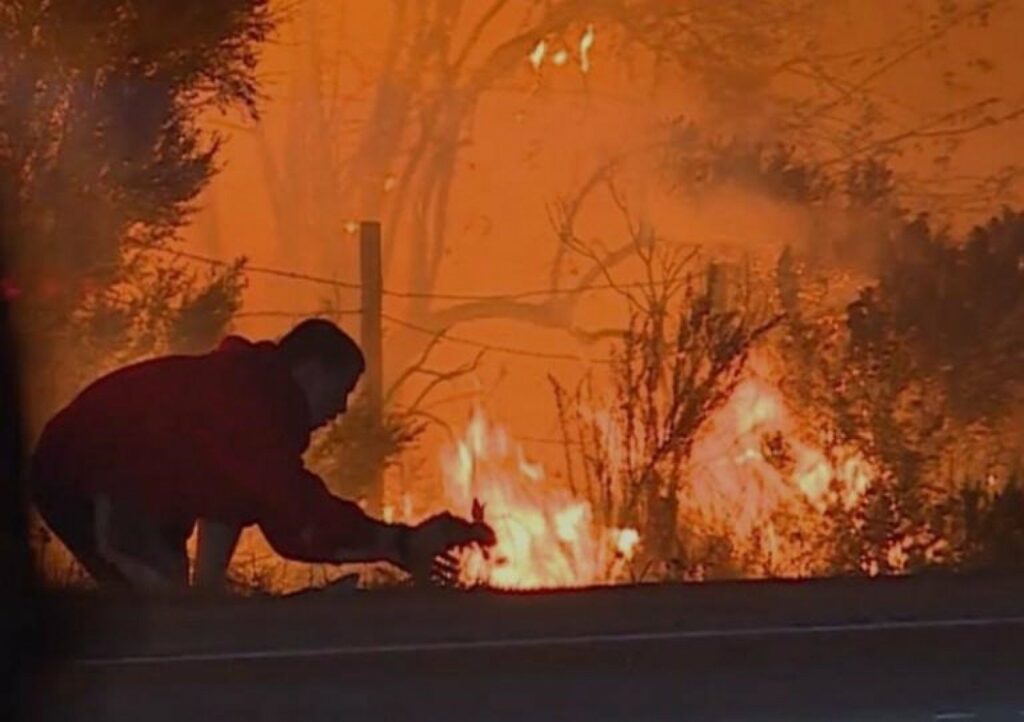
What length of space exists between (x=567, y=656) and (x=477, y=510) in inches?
35.8

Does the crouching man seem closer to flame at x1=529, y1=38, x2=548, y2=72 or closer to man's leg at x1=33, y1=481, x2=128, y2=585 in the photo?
man's leg at x1=33, y1=481, x2=128, y2=585

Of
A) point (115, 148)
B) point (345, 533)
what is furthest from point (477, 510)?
point (115, 148)

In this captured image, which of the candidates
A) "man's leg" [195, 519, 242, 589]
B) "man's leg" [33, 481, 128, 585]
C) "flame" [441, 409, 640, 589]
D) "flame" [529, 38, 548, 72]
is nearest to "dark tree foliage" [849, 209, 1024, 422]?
"flame" [441, 409, 640, 589]

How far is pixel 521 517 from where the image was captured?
249 inches

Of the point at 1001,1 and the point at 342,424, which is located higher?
the point at 1001,1

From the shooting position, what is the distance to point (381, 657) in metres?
5.43

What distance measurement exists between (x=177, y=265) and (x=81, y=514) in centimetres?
66

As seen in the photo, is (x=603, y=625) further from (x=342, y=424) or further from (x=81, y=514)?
(x=81, y=514)

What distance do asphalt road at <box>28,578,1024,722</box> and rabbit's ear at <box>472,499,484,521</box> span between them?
26cm

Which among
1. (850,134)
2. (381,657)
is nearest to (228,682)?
(381,657)

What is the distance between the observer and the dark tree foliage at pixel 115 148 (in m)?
5.88

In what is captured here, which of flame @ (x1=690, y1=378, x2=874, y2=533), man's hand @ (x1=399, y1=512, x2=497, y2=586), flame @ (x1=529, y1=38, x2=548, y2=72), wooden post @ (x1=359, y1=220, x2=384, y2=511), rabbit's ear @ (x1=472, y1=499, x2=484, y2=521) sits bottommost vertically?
man's hand @ (x1=399, y1=512, x2=497, y2=586)

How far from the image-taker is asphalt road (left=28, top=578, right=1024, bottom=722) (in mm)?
5059

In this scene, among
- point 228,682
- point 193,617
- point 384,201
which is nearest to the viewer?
point 228,682
